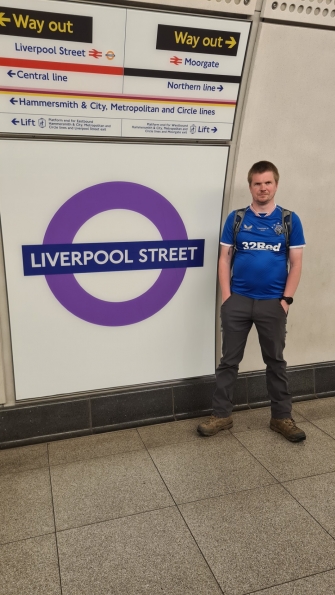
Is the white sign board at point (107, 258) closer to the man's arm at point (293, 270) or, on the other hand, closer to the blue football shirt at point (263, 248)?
the blue football shirt at point (263, 248)

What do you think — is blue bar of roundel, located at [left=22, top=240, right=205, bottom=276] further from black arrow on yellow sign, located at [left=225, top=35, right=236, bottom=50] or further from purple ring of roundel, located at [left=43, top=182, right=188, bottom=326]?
black arrow on yellow sign, located at [left=225, top=35, right=236, bottom=50]

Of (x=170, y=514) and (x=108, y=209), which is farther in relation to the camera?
(x=108, y=209)

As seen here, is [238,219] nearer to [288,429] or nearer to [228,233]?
[228,233]

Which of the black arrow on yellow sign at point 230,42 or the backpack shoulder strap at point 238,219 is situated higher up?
the black arrow on yellow sign at point 230,42

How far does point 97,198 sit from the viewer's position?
9.20 ft

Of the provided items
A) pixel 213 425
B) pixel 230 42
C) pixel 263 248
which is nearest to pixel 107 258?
pixel 263 248

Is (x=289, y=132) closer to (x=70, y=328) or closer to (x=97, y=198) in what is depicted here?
(x=97, y=198)

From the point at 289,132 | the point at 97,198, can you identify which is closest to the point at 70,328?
the point at 97,198

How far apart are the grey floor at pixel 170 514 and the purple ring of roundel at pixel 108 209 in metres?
0.83

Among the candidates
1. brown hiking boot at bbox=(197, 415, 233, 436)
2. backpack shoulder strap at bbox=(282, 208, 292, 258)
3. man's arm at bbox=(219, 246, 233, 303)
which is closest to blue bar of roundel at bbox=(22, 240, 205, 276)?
man's arm at bbox=(219, 246, 233, 303)

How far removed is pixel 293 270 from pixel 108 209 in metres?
1.20

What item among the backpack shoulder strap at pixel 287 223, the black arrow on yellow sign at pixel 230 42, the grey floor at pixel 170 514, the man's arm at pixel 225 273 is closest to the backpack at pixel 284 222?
the backpack shoulder strap at pixel 287 223

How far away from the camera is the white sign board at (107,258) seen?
2.70 m

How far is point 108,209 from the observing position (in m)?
2.84
